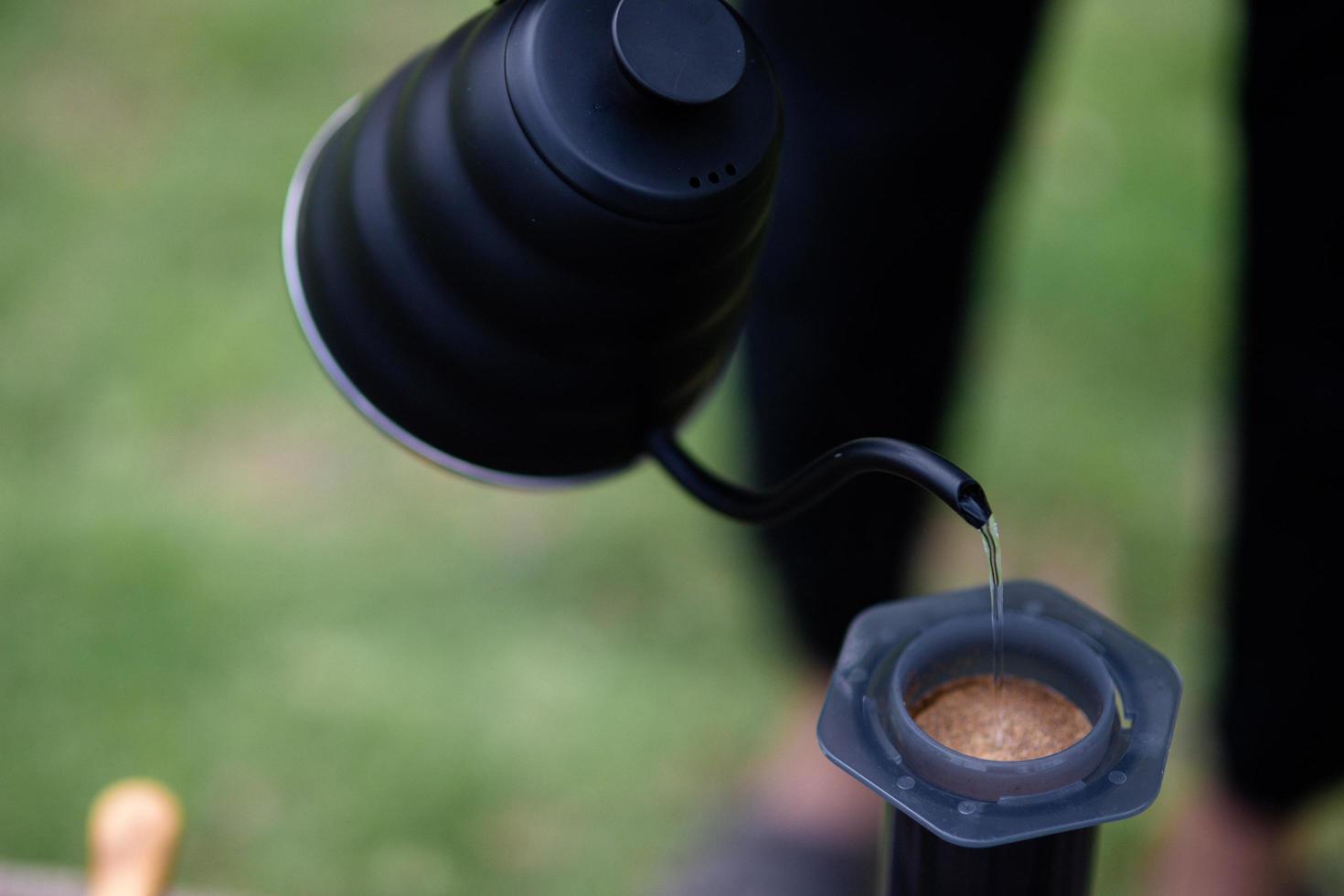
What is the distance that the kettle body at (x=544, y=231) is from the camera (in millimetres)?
634

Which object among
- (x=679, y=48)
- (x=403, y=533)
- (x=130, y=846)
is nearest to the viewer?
(x=679, y=48)

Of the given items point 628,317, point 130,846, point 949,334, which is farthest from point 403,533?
point 628,317

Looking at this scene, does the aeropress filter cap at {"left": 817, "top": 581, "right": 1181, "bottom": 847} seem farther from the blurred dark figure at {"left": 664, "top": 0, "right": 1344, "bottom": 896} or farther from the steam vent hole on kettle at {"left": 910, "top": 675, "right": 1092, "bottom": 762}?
the blurred dark figure at {"left": 664, "top": 0, "right": 1344, "bottom": 896}

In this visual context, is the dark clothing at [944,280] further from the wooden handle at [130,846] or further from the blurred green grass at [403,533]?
the wooden handle at [130,846]

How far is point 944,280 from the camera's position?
149 cm

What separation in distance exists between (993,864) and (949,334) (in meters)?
0.91

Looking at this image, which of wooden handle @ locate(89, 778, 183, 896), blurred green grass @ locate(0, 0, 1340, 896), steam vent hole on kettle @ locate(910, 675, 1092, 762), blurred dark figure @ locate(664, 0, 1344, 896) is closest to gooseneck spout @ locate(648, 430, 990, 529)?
steam vent hole on kettle @ locate(910, 675, 1092, 762)

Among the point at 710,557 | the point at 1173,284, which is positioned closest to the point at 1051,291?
the point at 1173,284

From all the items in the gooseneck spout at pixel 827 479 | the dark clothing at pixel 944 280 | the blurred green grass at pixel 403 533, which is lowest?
the blurred green grass at pixel 403 533

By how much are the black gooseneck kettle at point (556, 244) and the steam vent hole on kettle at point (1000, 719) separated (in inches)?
5.0

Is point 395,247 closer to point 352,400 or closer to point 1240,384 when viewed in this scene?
point 352,400

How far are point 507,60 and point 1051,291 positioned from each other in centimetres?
181

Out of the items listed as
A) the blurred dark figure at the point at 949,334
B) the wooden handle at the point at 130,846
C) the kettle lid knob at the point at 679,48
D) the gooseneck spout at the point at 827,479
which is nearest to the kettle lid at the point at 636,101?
the kettle lid knob at the point at 679,48

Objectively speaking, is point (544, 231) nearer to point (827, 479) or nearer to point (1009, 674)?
point (827, 479)
